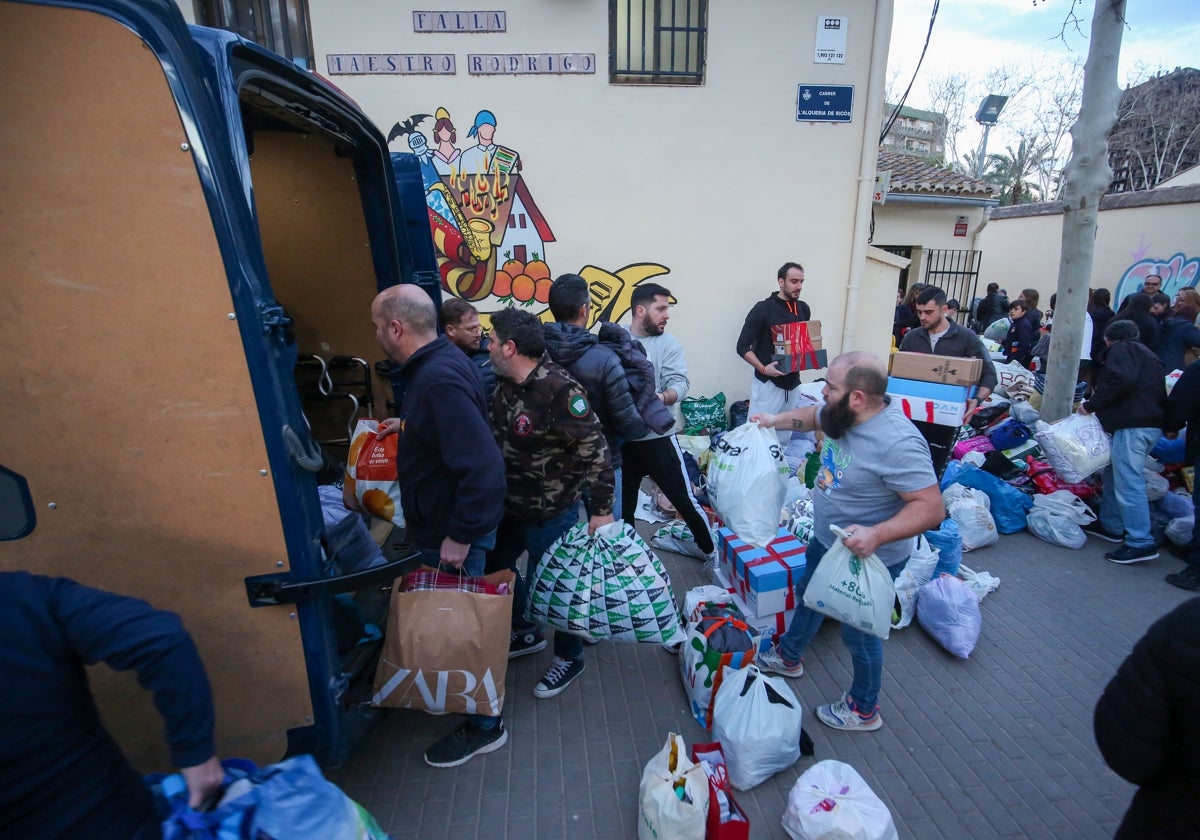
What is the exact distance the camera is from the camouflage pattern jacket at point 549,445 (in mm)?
2709

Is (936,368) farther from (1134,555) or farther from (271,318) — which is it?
(271,318)

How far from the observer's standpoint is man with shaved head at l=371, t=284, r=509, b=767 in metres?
2.33

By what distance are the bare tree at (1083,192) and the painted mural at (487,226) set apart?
13.3 ft

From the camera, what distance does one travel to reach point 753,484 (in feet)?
13.3

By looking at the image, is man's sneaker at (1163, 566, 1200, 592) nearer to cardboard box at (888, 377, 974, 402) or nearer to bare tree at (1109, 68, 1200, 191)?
cardboard box at (888, 377, 974, 402)

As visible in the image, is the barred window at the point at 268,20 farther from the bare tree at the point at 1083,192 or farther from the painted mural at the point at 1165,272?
the painted mural at the point at 1165,272

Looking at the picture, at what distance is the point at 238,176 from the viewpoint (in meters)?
1.67

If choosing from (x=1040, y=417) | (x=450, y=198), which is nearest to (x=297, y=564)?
(x=450, y=198)

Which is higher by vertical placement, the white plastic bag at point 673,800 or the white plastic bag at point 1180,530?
the white plastic bag at point 673,800

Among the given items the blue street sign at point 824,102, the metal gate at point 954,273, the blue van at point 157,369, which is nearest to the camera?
the blue van at point 157,369

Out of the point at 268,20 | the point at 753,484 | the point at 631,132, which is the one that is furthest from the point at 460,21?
the point at 753,484

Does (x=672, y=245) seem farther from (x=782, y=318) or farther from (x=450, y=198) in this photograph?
(x=450, y=198)

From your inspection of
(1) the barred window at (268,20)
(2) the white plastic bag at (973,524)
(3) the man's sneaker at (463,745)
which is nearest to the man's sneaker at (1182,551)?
(2) the white plastic bag at (973,524)

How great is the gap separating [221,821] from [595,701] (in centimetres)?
203
